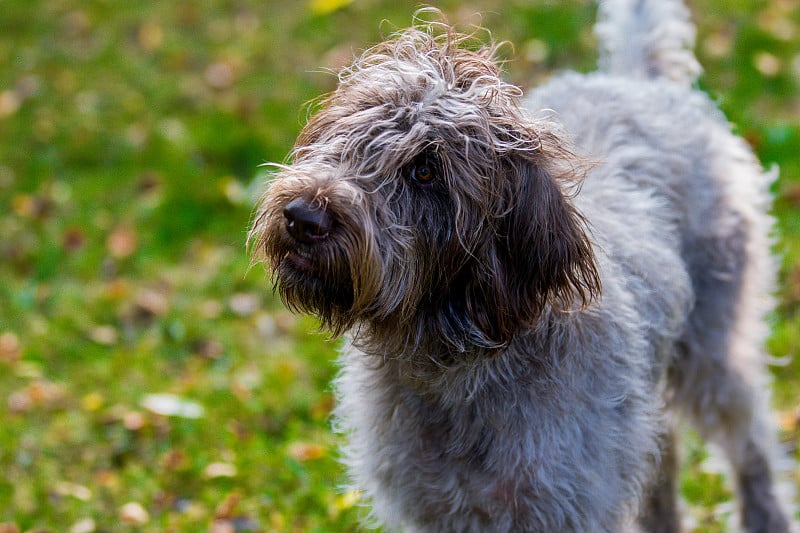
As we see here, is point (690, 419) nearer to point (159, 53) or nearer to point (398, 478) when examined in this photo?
point (398, 478)

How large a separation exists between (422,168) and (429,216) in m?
0.15

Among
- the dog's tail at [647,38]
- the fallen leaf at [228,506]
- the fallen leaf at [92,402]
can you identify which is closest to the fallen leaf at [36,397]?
the fallen leaf at [92,402]

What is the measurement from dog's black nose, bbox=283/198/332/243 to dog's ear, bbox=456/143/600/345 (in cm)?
52

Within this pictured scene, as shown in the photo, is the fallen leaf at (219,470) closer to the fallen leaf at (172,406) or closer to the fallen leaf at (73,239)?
the fallen leaf at (172,406)

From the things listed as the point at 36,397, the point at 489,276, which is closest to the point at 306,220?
the point at 489,276

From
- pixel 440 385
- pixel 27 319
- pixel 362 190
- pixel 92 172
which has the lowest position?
pixel 440 385

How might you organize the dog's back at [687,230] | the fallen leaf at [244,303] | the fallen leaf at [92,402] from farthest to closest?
the fallen leaf at [244,303], the fallen leaf at [92,402], the dog's back at [687,230]

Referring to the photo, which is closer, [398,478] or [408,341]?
[408,341]

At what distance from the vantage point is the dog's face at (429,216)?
2.81m

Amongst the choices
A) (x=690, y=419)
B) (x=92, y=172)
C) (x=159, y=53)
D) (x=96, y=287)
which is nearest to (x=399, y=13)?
(x=159, y=53)

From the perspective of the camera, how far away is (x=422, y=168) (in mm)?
2893

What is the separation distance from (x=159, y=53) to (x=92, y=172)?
1.68 metres

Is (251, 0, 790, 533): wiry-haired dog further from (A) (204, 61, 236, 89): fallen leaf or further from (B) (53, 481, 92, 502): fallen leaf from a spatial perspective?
(A) (204, 61, 236, 89): fallen leaf

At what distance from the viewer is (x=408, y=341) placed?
10.0 feet
